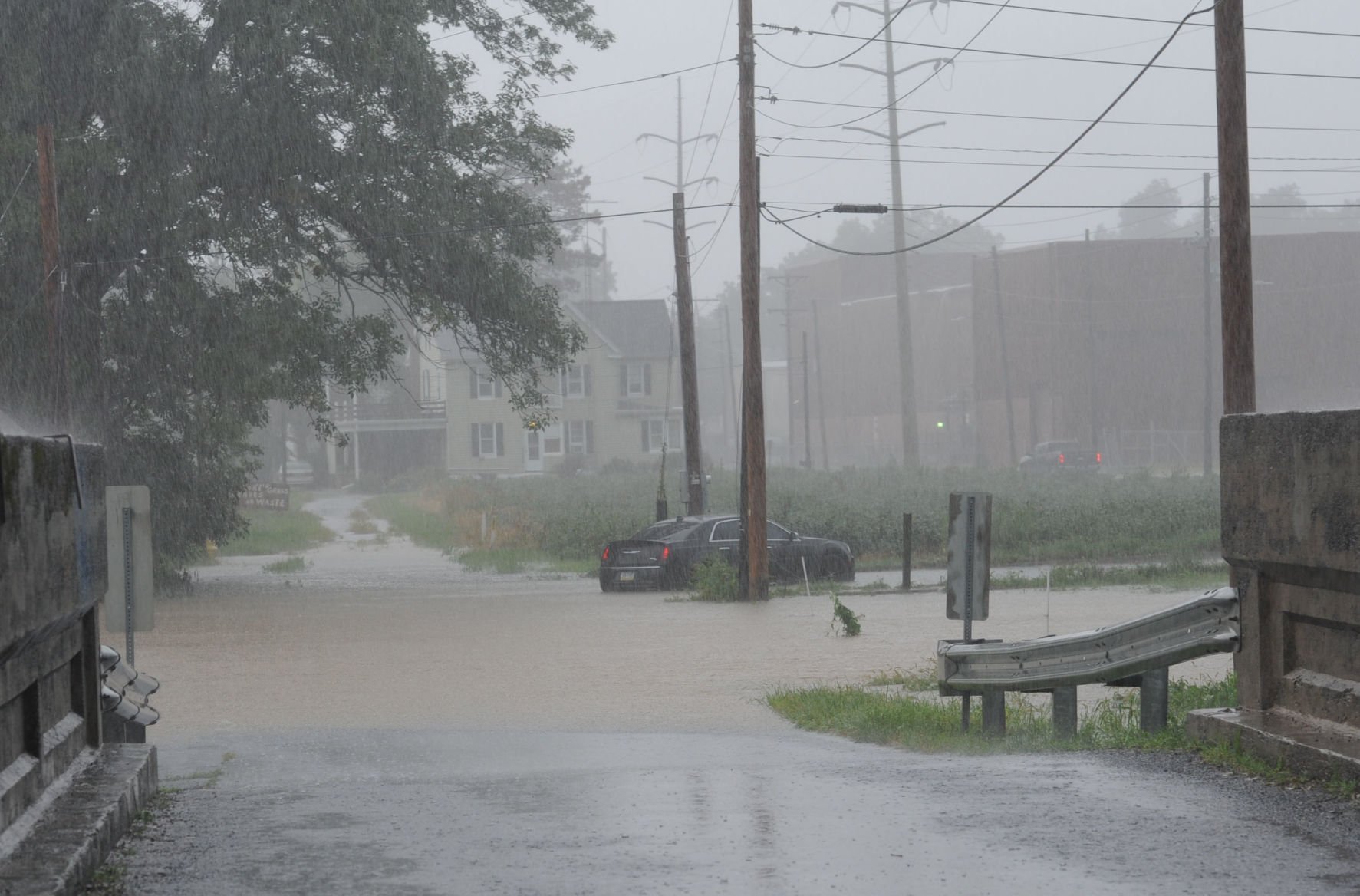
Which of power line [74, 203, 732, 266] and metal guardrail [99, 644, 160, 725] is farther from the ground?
power line [74, 203, 732, 266]

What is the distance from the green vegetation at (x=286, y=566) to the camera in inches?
1443

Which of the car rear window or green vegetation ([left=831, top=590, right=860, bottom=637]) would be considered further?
the car rear window

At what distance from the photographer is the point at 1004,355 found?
77.4m

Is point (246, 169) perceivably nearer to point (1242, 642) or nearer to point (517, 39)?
point (517, 39)

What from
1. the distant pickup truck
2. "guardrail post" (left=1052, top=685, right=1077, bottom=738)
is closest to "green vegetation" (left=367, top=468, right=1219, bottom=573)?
the distant pickup truck

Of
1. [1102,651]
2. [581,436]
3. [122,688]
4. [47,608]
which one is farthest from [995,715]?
[581,436]

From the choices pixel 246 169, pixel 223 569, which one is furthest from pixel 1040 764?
pixel 223 569

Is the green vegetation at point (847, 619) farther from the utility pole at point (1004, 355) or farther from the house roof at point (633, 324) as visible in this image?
the house roof at point (633, 324)

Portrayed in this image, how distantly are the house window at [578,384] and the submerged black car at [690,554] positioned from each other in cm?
5433

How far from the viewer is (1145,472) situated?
58.6 m

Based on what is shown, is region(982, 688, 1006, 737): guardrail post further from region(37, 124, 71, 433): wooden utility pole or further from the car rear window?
the car rear window

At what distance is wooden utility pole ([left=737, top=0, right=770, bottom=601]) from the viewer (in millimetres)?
26156

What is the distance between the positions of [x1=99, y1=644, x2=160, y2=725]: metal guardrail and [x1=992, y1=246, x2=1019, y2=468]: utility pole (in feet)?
225

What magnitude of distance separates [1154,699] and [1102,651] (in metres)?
0.44
